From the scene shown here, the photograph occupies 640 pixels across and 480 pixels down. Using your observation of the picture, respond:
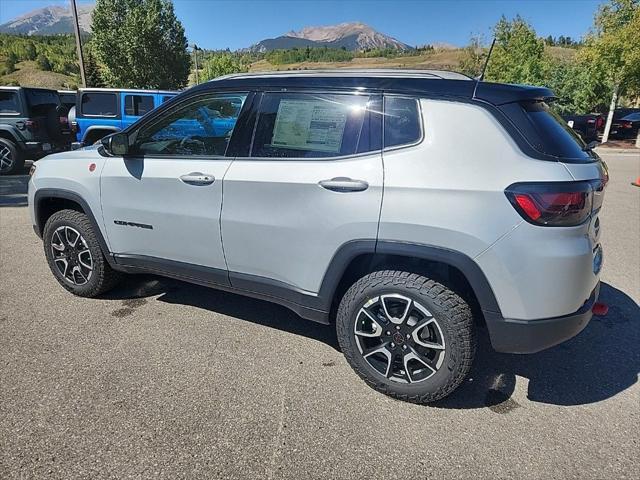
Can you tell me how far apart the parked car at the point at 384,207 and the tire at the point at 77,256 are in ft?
1.77

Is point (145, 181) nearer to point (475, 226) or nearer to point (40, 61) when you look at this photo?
point (475, 226)

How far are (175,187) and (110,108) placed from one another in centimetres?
868

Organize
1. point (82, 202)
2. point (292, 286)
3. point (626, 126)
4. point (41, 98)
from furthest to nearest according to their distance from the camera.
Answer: point (626, 126)
point (41, 98)
point (82, 202)
point (292, 286)

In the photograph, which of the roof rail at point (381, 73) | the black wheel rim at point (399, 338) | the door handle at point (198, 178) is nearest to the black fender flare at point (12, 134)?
the door handle at point (198, 178)

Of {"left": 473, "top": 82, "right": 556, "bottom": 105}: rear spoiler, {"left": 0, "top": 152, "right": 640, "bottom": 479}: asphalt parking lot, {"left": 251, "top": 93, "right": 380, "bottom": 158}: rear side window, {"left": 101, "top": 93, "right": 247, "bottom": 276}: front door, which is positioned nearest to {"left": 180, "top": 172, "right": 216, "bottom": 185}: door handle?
{"left": 101, "top": 93, "right": 247, "bottom": 276}: front door

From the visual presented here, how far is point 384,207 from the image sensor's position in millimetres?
2410

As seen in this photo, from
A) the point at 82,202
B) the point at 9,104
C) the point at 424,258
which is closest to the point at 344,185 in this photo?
the point at 424,258

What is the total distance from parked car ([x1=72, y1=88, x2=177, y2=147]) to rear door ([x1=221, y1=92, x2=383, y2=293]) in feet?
27.7

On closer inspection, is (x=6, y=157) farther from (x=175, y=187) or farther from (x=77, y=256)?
(x=175, y=187)

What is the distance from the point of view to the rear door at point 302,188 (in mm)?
2498

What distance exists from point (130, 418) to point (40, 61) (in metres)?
81.5

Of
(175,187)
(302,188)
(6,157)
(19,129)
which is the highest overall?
(302,188)

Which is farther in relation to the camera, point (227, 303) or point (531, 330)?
point (227, 303)

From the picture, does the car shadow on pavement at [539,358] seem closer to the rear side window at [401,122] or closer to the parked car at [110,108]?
the rear side window at [401,122]
